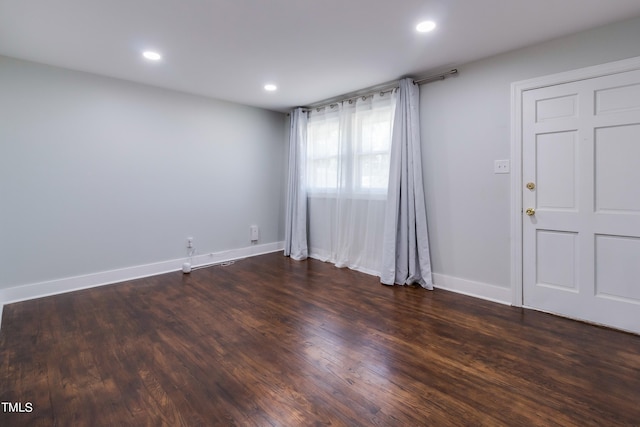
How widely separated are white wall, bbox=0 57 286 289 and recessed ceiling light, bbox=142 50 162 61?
0.92 m

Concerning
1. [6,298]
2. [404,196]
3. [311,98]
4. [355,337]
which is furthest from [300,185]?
[6,298]

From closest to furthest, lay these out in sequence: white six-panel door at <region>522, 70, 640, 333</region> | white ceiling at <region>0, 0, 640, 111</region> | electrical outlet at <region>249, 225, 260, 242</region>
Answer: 1. white ceiling at <region>0, 0, 640, 111</region>
2. white six-panel door at <region>522, 70, 640, 333</region>
3. electrical outlet at <region>249, 225, 260, 242</region>

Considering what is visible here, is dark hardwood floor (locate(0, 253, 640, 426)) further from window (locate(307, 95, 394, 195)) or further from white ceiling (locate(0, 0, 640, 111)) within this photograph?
white ceiling (locate(0, 0, 640, 111))

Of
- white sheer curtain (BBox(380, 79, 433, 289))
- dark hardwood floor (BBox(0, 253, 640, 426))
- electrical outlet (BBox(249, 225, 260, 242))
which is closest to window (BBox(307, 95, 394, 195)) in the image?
white sheer curtain (BBox(380, 79, 433, 289))

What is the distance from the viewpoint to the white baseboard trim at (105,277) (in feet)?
9.86

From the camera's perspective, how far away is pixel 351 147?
13.7 ft

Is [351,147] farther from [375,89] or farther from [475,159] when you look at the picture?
[475,159]

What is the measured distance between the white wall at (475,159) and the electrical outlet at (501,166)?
39 millimetres

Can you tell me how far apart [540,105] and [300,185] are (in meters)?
3.15

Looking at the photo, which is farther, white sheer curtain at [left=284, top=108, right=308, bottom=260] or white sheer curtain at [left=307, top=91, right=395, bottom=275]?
white sheer curtain at [left=284, top=108, right=308, bottom=260]

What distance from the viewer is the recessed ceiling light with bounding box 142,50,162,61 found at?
282 centimetres

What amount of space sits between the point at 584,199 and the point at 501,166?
27.1 inches

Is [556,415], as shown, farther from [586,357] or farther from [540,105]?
[540,105]

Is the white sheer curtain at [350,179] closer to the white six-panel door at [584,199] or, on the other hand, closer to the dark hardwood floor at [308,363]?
the dark hardwood floor at [308,363]
